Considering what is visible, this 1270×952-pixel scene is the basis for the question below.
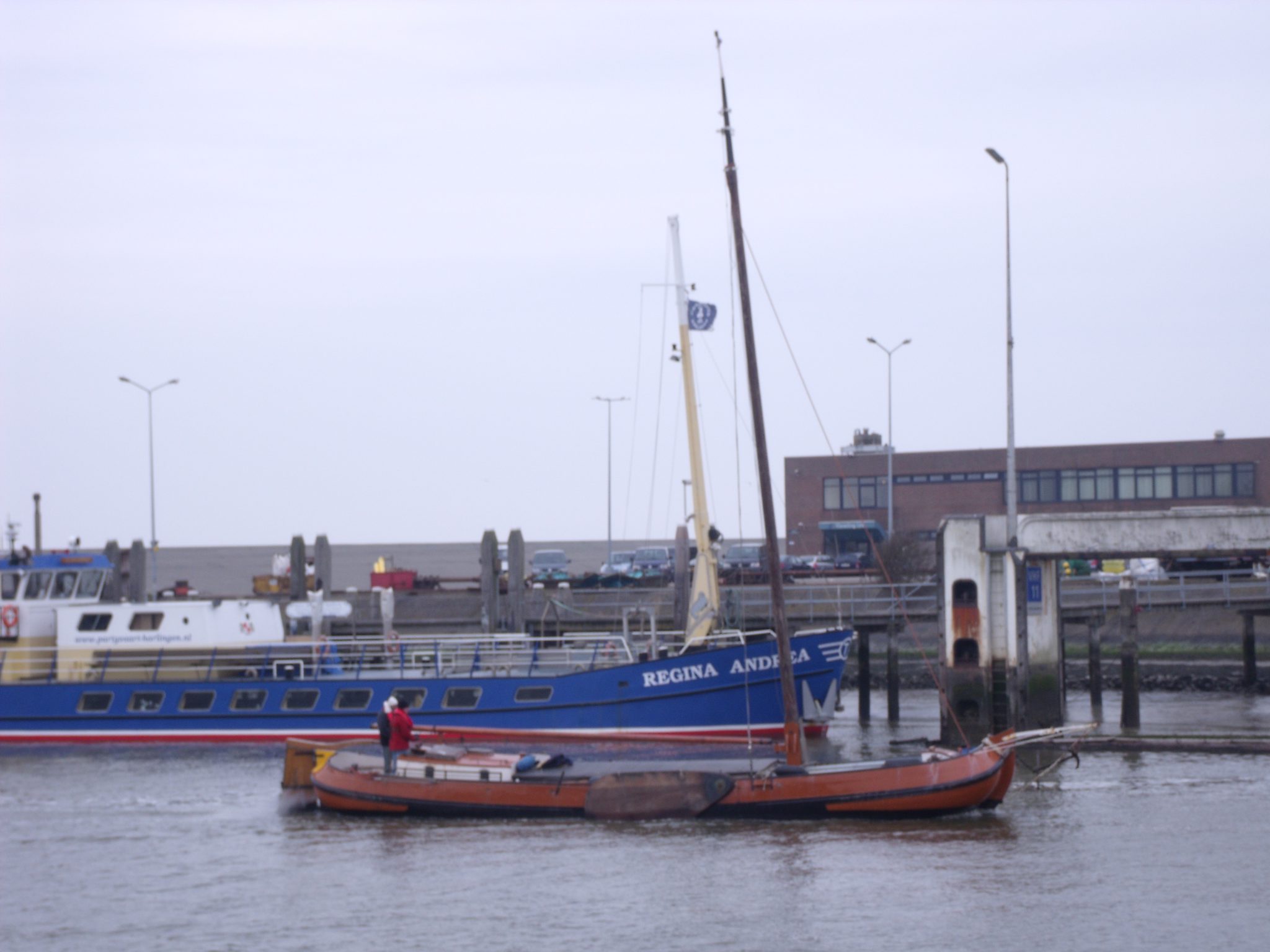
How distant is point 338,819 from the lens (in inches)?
1041

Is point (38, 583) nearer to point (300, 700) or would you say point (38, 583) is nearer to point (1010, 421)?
point (300, 700)

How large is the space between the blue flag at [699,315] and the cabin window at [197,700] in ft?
47.8

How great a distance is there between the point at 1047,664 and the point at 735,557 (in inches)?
1442

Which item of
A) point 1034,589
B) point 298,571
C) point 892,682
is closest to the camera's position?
point 1034,589

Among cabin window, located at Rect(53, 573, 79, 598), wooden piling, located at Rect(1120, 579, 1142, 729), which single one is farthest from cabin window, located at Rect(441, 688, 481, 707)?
wooden piling, located at Rect(1120, 579, 1142, 729)

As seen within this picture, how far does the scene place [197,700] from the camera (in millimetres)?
35875

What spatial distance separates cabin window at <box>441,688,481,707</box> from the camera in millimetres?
33844

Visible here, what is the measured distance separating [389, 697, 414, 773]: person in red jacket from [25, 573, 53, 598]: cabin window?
15873 millimetres

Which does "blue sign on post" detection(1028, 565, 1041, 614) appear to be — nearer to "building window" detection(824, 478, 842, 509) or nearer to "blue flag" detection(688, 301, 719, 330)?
"blue flag" detection(688, 301, 719, 330)

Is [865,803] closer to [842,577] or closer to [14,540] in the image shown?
[14,540]

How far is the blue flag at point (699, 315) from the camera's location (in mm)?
32438

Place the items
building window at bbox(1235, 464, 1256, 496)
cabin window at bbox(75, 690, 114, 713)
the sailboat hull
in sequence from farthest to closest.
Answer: building window at bbox(1235, 464, 1256, 496), cabin window at bbox(75, 690, 114, 713), the sailboat hull

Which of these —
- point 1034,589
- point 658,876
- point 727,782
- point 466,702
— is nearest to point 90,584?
point 466,702

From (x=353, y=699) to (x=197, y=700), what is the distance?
4.00 meters
